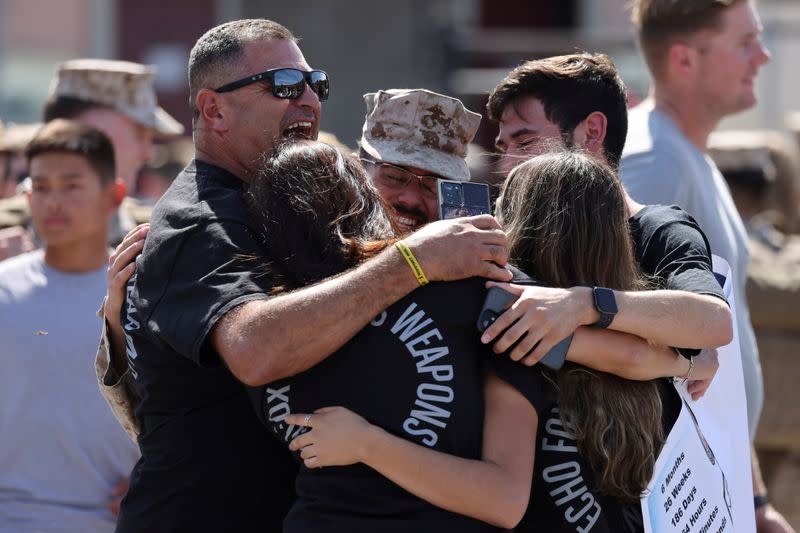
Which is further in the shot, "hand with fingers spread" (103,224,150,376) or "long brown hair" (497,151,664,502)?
"hand with fingers spread" (103,224,150,376)

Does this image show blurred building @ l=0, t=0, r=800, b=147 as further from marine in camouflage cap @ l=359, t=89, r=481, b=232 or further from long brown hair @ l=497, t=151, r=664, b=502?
long brown hair @ l=497, t=151, r=664, b=502

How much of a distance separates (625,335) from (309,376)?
650mm

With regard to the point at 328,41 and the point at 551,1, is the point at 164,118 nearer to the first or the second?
the point at 328,41

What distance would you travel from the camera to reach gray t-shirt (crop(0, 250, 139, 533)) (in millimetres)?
3846

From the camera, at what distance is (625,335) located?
2500mm

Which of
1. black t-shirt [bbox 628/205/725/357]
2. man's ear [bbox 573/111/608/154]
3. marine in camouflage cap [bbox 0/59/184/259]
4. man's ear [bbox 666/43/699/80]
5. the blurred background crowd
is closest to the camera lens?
black t-shirt [bbox 628/205/725/357]

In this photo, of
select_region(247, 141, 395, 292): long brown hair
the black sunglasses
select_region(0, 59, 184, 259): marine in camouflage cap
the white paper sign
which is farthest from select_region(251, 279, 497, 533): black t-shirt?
select_region(0, 59, 184, 259): marine in camouflage cap

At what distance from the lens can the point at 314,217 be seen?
243 centimetres

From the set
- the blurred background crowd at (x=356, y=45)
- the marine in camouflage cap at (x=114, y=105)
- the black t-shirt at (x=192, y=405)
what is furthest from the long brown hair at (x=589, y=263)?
the blurred background crowd at (x=356, y=45)

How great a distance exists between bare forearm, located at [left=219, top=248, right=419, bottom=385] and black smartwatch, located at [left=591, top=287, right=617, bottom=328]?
39 cm

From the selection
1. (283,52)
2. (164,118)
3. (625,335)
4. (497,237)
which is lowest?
(164,118)

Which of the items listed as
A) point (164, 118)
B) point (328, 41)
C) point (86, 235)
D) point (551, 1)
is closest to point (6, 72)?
point (328, 41)

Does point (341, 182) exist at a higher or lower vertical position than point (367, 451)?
higher

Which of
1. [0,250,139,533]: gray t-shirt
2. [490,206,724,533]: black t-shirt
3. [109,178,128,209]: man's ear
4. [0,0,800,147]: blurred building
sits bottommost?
[0,0,800,147]: blurred building
